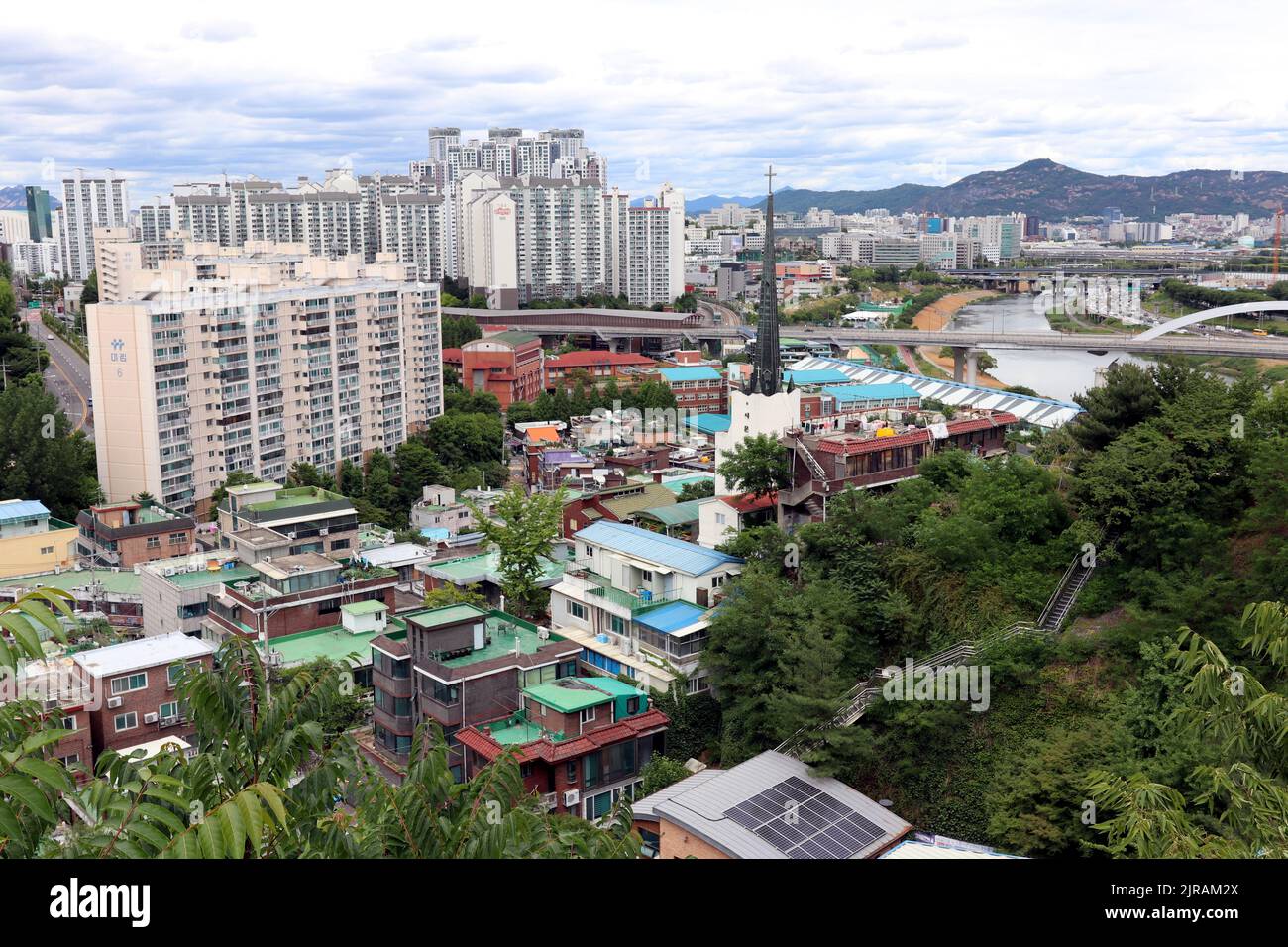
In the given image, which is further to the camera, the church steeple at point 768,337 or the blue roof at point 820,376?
the blue roof at point 820,376

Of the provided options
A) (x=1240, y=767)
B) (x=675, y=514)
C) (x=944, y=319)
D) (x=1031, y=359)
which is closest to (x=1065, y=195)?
(x=944, y=319)

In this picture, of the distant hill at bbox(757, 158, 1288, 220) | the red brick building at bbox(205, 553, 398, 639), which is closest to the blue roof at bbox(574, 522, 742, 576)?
the red brick building at bbox(205, 553, 398, 639)

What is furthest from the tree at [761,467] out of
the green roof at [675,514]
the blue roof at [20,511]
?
the blue roof at [20,511]

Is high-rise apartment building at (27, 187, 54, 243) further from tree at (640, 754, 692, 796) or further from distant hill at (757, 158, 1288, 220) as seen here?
distant hill at (757, 158, 1288, 220)

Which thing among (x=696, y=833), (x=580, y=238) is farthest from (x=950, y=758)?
(x=580, y=238)

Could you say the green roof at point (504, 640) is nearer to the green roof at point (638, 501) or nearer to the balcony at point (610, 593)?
the balcony at point (610, 593)
